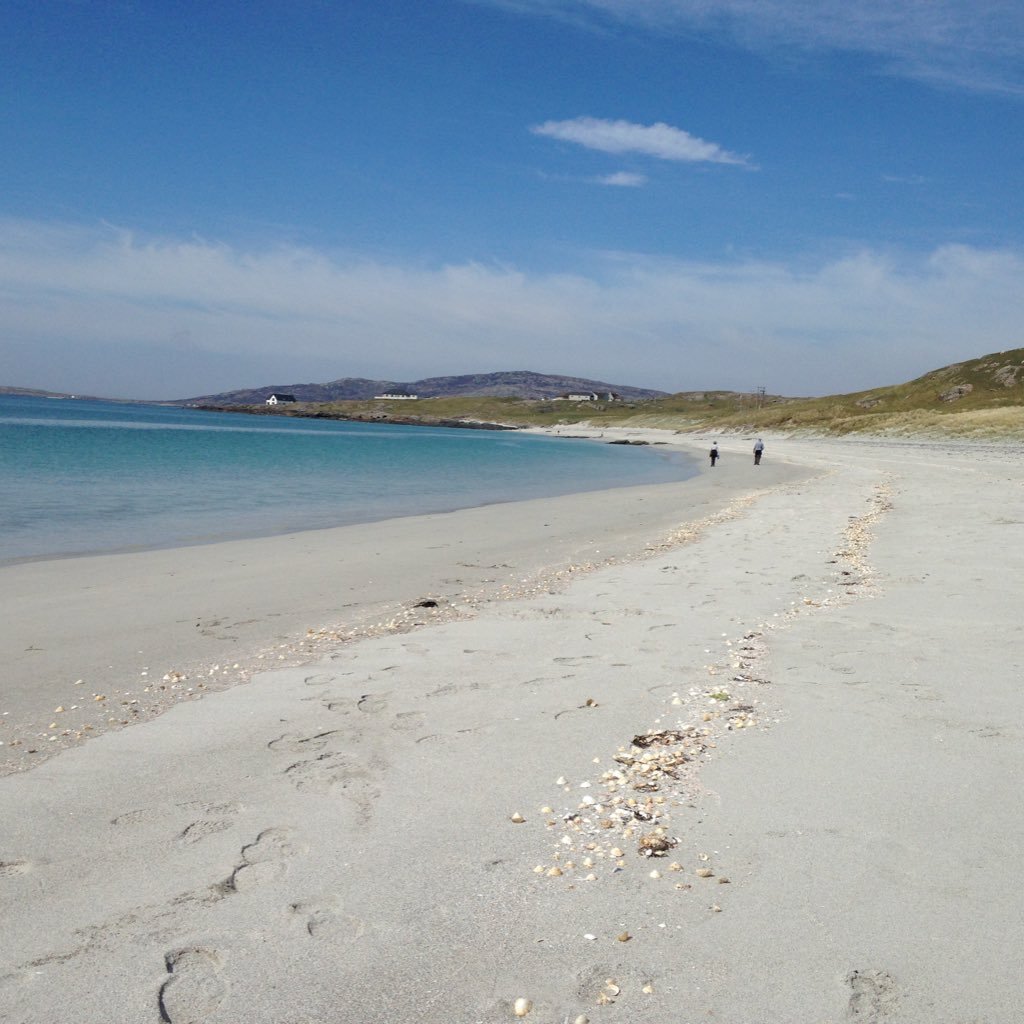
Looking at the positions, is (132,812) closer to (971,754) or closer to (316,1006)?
(316,1006)

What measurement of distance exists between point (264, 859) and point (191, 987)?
2.72 feet

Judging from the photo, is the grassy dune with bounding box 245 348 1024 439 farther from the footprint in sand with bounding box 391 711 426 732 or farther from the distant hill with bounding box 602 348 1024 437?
the footprint in sand with bounding box 391 711 426 732

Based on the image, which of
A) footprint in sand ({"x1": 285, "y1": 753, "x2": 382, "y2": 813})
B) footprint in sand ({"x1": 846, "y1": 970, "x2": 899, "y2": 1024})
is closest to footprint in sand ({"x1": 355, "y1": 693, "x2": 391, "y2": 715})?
footprint in sand ({"x1": 285, "y1": 753, "x2": 382, "y2": 813})

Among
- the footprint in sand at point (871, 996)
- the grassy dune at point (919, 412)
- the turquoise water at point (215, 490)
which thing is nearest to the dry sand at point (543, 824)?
the footprint in sand at point (871, 996)

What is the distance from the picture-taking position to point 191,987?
9.48ft

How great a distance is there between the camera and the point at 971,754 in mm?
4734

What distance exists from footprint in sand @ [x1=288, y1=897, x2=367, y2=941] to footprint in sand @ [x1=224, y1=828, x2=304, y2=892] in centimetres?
29

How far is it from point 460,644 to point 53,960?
4.70 m

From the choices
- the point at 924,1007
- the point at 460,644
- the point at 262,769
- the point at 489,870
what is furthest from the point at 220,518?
the point at 924,1007

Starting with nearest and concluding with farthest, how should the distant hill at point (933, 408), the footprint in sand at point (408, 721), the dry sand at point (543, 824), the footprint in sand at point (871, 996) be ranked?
1. the footprint in sand at point (871, 996)
2. the dry sand at point (543, 824)
3. the footprint in sand at point (408, 721)
4. the distant hill at point (933, 408)

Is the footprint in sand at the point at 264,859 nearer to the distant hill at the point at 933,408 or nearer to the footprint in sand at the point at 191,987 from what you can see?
the footprint in sand at the point at 191,987

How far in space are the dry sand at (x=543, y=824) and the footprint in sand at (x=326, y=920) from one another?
13mm

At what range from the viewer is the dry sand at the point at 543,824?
290 cm

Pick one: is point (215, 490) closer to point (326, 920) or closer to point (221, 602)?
point (221, 602)
